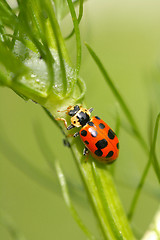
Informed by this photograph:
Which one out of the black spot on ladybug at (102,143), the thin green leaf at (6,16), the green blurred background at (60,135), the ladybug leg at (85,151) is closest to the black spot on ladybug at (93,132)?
the black spot on ladybug at (102,143)

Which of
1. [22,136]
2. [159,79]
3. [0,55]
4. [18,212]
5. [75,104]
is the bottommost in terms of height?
[18,212]

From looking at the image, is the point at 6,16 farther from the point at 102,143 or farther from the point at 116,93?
the point at 102,143

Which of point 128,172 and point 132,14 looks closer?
point 128,172

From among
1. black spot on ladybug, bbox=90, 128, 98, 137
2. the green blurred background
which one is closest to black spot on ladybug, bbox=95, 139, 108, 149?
black spot on ladybug, bbox=90, 128, 98, 137

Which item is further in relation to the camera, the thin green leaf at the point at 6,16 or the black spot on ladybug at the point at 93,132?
the black spot on ladybug at the point at 93,132

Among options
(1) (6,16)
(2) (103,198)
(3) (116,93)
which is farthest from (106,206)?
(1) (6,16)

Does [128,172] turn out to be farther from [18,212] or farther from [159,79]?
[18,212]

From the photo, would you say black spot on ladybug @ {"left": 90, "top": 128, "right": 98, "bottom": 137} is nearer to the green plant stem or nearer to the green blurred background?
the green plant stem

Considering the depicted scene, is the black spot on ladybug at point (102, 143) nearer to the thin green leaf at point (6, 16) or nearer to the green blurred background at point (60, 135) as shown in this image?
the thin green leaf at point (6, 16)

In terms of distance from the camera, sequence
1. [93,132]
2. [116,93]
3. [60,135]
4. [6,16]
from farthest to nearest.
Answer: [60,135], [93,132], [116,93], [6,16]

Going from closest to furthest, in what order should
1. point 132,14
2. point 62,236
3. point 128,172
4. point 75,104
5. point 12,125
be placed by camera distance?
point 75,104
point 128,172
point 62,236
point 12,125
point 132,14

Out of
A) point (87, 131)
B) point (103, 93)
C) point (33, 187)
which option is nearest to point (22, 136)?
point (33, 187)
